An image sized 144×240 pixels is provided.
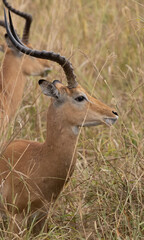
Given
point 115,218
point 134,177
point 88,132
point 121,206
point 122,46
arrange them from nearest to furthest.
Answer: point 115,218 < point 121,206 < point 134,177 < point 88,132 < point 122,46

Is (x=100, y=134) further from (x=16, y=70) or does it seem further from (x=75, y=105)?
(x=75, y=105)

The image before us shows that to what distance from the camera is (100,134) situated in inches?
223

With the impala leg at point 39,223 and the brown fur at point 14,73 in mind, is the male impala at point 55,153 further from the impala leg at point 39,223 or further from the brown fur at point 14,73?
the brown fur at point 14,73

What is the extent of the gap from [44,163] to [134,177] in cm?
78

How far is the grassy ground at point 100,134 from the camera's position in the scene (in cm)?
385

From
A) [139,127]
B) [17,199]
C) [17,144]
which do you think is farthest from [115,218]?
[139,127]

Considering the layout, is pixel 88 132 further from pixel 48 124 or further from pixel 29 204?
pixel 29 204

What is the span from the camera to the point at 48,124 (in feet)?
13.1

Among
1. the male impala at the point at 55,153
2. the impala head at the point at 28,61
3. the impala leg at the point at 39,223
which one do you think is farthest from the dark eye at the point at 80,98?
the impala head at the point at 28,61

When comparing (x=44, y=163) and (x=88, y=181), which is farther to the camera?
(x=88, y=181)

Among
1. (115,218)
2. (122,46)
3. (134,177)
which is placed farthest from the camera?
(122,46)

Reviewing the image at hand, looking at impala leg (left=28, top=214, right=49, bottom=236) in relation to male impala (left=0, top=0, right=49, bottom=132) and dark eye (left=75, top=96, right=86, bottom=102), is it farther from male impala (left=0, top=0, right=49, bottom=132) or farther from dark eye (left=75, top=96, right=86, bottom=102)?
male impala (left=0, top=0, right=49, bottom=132)

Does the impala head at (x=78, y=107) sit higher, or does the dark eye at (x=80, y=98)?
the dark eye at (x=80, y=98)

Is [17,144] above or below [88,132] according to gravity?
above
